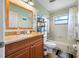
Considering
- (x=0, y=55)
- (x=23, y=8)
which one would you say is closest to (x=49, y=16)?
(x=23, y=8)

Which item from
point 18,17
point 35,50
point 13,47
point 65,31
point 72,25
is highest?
point 18,17

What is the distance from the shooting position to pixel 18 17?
2051mm

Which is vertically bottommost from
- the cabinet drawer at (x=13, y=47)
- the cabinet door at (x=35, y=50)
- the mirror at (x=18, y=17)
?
the cabinet door at (x=35, y=50)

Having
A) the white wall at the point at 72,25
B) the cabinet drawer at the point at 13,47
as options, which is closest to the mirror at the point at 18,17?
the cabinet drawer at the point at 13,47

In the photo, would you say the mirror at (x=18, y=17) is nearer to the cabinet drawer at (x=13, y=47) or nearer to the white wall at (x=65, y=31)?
the cabinet drawer at (x=13, y=47)

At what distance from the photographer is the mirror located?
171 cm

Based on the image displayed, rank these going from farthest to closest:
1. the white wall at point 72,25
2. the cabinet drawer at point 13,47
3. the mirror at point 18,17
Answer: the white wall at point 72,25 < the mirror at point 18,17 < the cabinet drawer at point 13,47

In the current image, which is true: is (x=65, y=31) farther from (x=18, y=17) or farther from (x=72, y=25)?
(x=18, y=17)

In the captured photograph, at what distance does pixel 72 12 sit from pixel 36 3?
4.72 feet

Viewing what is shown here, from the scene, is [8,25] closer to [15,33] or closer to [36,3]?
[15,33]

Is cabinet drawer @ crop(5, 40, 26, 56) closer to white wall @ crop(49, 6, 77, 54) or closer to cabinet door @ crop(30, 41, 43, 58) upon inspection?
cabinet door @ crop(30, 41, 43, 58)

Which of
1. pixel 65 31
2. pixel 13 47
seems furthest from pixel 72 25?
pixel 13 47

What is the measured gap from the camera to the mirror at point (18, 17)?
5.61 feet

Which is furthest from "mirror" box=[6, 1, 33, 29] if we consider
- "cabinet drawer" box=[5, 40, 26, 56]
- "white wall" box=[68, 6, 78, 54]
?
"white wall" box=[68, 6, 78, 54]
